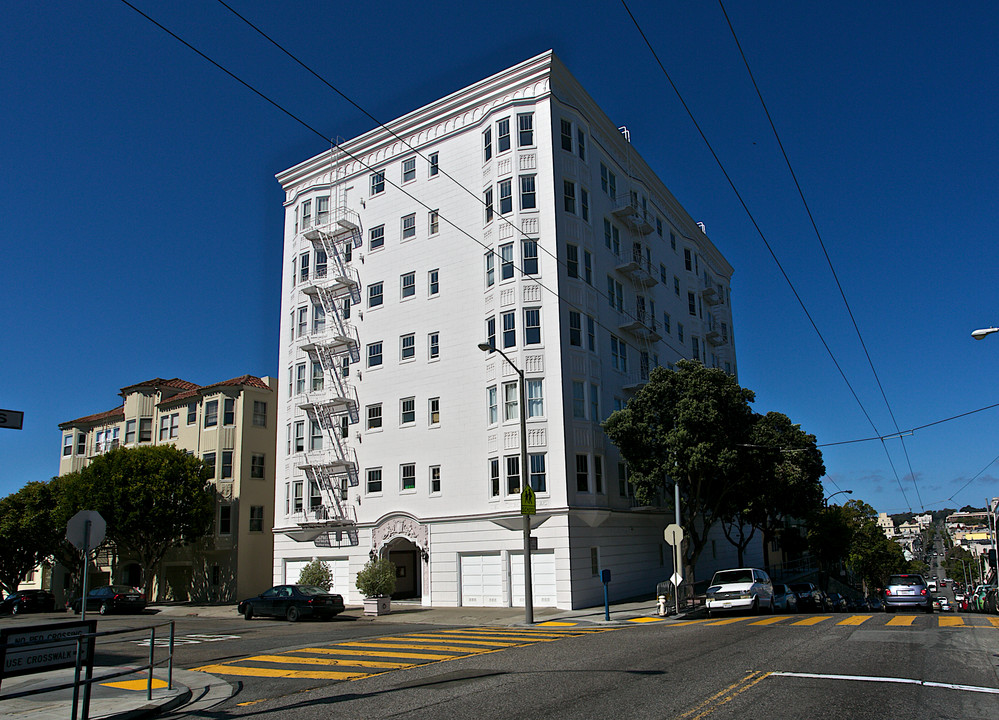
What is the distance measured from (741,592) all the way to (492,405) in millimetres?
13488

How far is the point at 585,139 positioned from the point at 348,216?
47.1ft

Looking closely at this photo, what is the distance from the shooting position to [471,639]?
1856cm

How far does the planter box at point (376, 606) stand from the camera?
29.6 metres

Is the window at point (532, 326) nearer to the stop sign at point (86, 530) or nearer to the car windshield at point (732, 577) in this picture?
the car windshield at point (732, 577)

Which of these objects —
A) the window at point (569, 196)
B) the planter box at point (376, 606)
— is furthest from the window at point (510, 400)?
the planter box at point (376, 606)

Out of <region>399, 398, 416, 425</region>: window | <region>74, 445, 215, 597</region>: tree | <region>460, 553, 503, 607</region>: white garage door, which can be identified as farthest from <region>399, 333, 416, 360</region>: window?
<region>74, 445, 215, 597</region>: tree

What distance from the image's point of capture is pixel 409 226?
39.2m

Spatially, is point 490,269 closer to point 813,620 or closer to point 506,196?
point 506,196

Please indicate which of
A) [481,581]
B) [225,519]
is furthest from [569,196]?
[225,519]

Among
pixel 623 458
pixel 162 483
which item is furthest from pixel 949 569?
pixel 162 483

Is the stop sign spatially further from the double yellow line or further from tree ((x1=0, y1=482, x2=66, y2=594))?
tree ((x1=0, y1=482, x2=66, y2=594))

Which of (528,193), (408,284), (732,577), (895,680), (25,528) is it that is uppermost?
(528,193)

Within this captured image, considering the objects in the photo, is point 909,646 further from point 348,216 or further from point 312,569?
point 348,216

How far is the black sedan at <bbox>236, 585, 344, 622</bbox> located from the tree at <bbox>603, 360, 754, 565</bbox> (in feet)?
45.2
